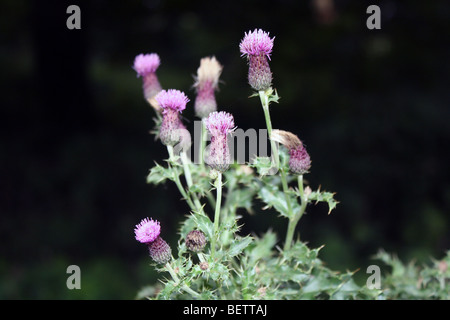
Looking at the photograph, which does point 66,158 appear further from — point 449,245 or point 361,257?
point 449,245

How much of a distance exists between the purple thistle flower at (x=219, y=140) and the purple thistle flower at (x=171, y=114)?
0.59 feet

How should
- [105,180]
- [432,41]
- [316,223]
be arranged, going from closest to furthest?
[316,223] → [105,180] → [432,41]

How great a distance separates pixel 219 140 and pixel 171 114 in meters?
0.27

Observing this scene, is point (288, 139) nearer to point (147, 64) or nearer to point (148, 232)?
point (148, 232)

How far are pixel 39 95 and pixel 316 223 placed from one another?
453 cm

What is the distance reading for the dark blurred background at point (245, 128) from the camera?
5.96 m

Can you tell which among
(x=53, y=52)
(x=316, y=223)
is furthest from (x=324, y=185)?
(x=53, y=52)

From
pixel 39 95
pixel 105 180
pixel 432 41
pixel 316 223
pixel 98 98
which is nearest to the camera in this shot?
pixel 316 223

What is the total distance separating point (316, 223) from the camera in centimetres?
634

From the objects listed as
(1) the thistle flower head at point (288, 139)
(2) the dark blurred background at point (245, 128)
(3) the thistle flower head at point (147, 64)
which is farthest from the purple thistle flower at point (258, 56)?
(2) the dark blurred background at point (245, 128)

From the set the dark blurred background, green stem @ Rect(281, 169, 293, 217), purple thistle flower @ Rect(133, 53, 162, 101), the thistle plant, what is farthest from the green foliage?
the dark blurred background

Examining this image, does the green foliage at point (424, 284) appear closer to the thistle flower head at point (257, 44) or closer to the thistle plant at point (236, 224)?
the thistle plant at point (236, 224)

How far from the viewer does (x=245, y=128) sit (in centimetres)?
827

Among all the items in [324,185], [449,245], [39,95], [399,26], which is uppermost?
[399,26]
